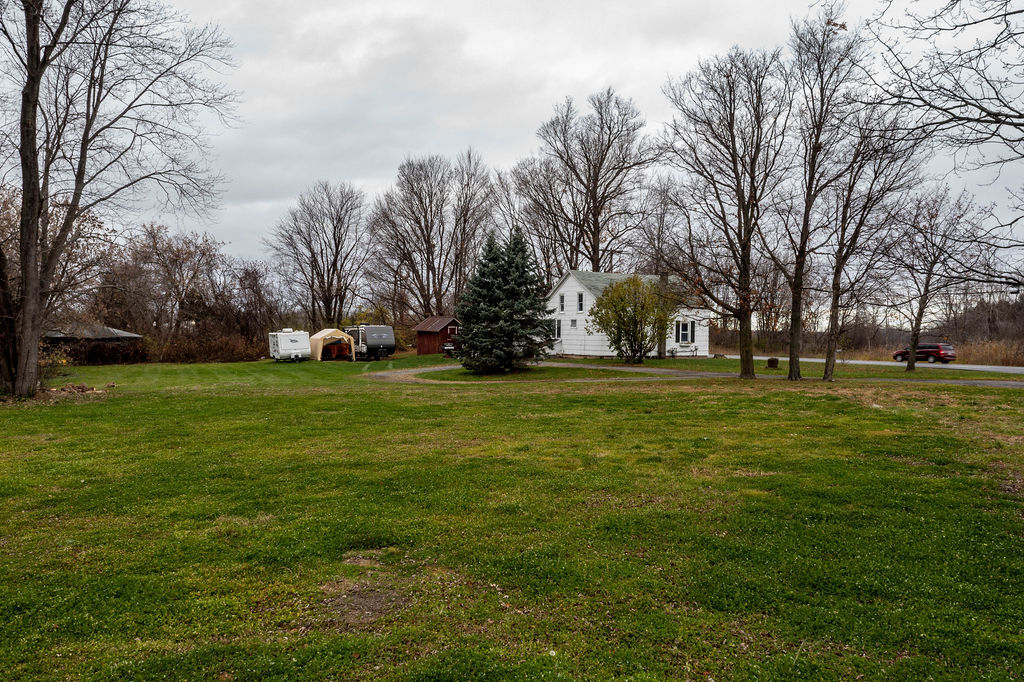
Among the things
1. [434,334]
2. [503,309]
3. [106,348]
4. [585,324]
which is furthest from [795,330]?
→ [106,348]

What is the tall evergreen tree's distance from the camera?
989 inches

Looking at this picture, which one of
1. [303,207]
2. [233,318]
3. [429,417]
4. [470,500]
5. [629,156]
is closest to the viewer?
[470,500]

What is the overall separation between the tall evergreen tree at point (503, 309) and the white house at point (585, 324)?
440 inches

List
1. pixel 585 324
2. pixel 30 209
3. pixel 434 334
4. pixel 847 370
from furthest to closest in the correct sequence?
pixel 434 334
pixel 585 324
pixel 847 370
pixel 30 209

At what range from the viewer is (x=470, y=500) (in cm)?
587

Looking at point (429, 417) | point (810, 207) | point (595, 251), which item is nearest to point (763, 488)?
point (429, 417)

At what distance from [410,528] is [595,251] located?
122 feet

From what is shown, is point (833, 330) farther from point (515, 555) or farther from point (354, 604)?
point (354, 604)

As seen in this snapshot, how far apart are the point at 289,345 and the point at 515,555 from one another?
37.1 m

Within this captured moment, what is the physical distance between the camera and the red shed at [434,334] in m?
43.2

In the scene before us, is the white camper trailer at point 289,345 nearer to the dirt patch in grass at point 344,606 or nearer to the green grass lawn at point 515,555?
the green grass lawn at point 515,555

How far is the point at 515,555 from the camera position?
446cm

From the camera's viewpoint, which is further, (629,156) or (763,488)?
(629,156)

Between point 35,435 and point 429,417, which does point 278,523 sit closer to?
point 429,417
